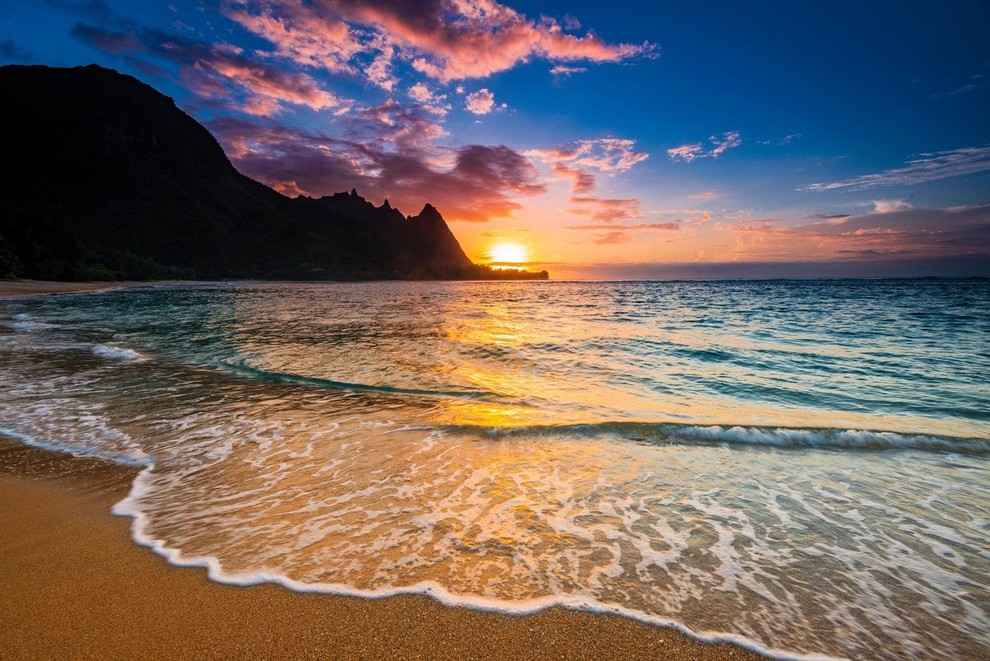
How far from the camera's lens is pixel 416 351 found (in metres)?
14.4

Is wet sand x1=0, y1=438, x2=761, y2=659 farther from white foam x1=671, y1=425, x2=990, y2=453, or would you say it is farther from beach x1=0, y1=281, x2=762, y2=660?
white foam x1=671, y1=425, x2=990, y2=453

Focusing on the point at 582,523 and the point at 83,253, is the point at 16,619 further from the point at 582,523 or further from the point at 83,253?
the point at 83,253

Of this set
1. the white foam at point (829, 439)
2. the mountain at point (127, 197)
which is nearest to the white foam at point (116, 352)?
the white foam at point (829, 439)

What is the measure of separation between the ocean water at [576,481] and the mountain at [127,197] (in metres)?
61.2

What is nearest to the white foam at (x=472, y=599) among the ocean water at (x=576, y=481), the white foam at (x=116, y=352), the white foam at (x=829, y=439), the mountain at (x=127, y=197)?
the ocean water at (x=576, y=481)

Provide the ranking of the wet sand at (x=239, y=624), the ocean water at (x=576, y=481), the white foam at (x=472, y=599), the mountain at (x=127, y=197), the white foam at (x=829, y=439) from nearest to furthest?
the wet sand at (x=239, y=624), the white foam at (x=472, y=599), the ocean water at (x=576, y=481), the white foam at (x=829, y=439), the mountain at (x=127, y=197)

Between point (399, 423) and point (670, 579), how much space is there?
484 cm

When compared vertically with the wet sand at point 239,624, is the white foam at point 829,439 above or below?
below

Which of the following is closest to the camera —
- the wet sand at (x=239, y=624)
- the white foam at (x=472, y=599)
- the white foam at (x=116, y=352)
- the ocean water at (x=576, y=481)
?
the wet sand at (x=239, y=624)

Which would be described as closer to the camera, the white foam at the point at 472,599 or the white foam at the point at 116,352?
the white foam at the point at 472,599

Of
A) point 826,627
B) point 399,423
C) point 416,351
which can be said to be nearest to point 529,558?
point 826,627

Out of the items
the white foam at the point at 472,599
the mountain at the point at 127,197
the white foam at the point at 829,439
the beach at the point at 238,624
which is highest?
the mountain at the point at 127,197

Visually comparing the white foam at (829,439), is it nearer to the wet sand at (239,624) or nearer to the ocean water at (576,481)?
the ocean water at (576,481)

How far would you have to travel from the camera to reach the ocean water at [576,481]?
10.4 ft
